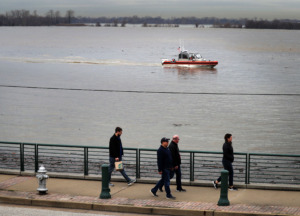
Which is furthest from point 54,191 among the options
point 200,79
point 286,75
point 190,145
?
point 286,75

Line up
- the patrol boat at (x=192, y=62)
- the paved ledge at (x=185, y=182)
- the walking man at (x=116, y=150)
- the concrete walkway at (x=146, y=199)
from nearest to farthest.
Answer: the concrete walkway at (x=146, y=199), the paved ledge at (x=185, y=182), the walking man at (x=116, y=150), the patrol boat at (x=192, y=62)

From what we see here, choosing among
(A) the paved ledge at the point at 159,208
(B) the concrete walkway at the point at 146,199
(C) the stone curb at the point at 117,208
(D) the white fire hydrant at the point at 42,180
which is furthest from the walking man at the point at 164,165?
(D) the white fire hydrant at the point at 42,180

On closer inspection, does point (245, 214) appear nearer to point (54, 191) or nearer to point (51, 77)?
point (54, 191)

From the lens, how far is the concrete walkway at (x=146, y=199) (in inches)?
496

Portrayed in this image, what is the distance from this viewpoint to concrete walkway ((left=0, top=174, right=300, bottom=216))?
12.6m

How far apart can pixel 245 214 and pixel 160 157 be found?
2.65 meters

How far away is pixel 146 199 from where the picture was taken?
13.6 meters

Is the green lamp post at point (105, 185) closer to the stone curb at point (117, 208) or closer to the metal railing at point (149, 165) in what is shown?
the stone curb at point (117, 208)

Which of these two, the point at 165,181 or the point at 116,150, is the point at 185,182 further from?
the point at 116,150

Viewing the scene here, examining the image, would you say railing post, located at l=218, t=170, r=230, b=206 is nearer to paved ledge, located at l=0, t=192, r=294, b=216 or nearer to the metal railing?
paved ledge, located at l=0, t=192, r=294, b=216

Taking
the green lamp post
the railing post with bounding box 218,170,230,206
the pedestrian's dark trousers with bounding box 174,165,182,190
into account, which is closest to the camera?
the railing post with bounding box 218,170,230,206

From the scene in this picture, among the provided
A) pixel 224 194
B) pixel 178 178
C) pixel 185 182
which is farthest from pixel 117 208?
pixel 185 182

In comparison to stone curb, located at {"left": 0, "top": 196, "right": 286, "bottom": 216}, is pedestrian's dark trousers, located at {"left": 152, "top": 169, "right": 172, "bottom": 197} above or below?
above

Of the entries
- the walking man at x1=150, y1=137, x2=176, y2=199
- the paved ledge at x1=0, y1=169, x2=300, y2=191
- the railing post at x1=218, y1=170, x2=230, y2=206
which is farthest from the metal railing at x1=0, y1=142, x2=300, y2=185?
the railing post at x1=218, y1=170, x2=230, y2=206
